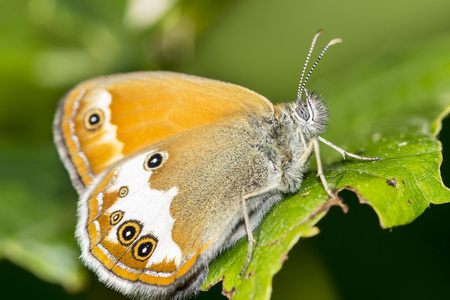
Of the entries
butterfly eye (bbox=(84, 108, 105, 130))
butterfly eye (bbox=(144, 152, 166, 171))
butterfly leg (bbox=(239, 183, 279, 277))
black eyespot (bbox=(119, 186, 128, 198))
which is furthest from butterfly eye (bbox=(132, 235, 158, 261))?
butterfly eye (bbox=(84, 108, 105, 130))

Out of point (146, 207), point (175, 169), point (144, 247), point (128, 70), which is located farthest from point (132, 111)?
point (128, 70)

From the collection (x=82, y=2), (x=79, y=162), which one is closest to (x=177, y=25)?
(x=82, y=2)

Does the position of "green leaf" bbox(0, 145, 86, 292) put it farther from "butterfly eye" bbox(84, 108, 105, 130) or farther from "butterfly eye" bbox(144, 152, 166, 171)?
"butterfly eye" bbox(144, 152, 166, 171)

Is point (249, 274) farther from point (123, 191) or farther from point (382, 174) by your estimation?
point (123, 191)

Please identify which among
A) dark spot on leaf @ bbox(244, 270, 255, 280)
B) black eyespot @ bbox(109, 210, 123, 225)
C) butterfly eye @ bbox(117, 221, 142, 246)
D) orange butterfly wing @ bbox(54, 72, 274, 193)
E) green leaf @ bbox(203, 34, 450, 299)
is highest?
orange butterfly wing @ bbox(54, 72, 274, 193)

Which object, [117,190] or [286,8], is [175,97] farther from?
[286,8]

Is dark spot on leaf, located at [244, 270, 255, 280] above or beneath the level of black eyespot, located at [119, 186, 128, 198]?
beneath
